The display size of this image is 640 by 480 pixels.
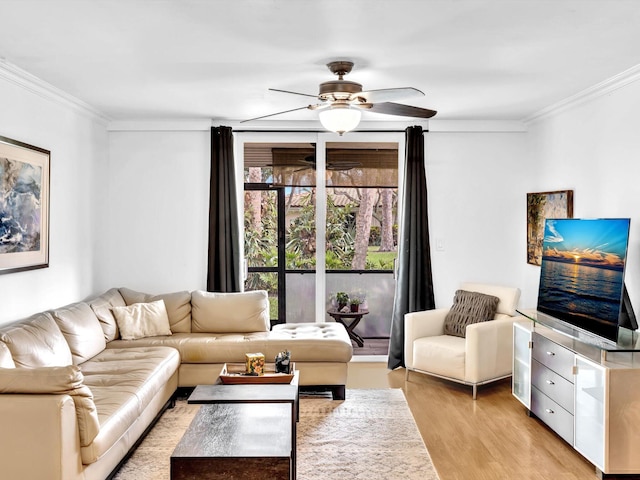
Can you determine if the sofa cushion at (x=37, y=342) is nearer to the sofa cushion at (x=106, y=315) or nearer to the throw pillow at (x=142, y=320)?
the sofa cushion at (x=106, y=315)

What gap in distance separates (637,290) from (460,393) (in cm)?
171

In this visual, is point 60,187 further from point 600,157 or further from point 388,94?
point 600,157

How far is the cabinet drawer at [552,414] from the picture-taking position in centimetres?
367

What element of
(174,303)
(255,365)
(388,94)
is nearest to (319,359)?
(255,365)

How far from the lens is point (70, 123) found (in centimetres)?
502

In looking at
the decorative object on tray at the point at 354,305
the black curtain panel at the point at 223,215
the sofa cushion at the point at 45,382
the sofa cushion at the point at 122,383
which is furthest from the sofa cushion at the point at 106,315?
the decorative object on tray at the point at 354,305

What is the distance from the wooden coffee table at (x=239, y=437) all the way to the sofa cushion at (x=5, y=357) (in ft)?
3.44

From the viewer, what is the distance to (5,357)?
3236mm

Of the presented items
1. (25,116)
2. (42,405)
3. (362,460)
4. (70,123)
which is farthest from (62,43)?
(362,460)

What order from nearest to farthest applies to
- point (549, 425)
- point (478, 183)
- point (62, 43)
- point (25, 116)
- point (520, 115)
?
point (62, 43)
point (549, 425)
point (25, 116)
point (520, 115)
point (478, 183)

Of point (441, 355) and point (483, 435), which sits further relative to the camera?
point (441, 355)

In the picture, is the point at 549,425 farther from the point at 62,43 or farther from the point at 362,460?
the point at 62,43

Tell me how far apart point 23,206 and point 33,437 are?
2.10m

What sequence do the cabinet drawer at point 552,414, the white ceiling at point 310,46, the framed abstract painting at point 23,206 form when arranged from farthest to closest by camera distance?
1. the framed abstract painting at point 23,206
2. the cabinet drawer at point 552,414
3. the white ceiling at point 310,46
